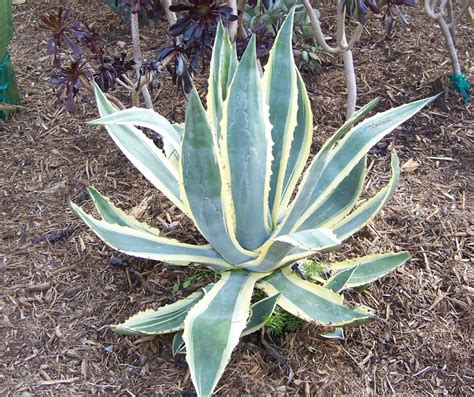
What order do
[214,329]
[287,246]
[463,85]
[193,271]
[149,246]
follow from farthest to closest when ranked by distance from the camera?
[463,85] < [193,271] < [149,246] < [287,246] < [214,329]

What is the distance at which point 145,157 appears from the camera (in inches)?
76.5

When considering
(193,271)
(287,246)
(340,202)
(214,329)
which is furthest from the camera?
(193,271)

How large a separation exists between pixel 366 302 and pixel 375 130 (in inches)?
21.6

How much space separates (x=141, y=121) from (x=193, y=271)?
0.60m

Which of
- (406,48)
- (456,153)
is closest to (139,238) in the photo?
(456,153)

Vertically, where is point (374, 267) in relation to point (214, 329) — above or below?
below

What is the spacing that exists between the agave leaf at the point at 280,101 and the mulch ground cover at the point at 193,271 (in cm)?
44

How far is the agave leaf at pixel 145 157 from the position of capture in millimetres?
1906

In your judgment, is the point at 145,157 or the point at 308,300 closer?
the point at 308,300

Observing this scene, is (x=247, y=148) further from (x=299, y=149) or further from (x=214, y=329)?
(x=214, y=329)

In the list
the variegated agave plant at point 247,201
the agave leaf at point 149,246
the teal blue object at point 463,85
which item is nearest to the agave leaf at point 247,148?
the variegated agave plant at point 247,201

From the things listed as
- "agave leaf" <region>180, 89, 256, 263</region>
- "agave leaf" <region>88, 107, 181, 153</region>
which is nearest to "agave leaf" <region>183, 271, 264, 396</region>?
"agave leaf" <region>180, 89, 256, 263</region>

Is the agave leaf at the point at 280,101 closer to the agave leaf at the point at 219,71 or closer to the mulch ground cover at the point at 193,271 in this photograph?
the agave leaf at the point at 219,71

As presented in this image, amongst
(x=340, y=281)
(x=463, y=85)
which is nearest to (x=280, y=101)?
(x=340, y=281)
